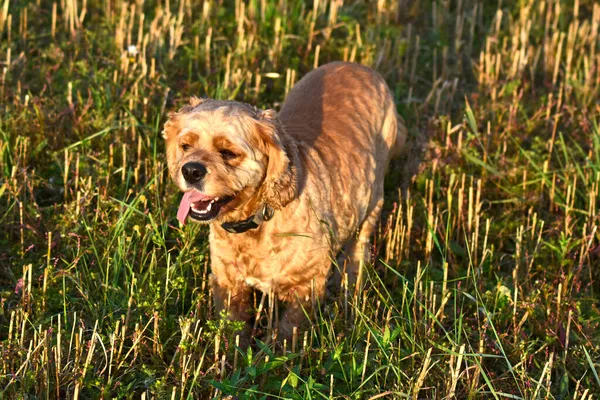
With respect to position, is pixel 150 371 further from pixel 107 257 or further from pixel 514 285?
pixel 514 285

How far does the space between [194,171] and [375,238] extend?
1.82m

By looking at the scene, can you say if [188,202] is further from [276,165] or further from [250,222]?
[276,165]

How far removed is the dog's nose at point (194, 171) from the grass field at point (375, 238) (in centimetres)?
68

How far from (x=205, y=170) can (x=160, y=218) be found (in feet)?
3.57

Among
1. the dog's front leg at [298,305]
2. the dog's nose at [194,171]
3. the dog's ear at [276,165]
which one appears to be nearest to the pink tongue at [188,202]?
the dog's nose at [194,171]

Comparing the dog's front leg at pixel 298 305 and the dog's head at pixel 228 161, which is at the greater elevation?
the dog's head at pixel 228 161

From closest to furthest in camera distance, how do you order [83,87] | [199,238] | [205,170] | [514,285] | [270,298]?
[205,170], [270,298], [514,285], [199,238], [83,87]

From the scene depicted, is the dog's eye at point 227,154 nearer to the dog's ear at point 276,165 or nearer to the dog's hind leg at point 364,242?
the dog's ear at point 276,165

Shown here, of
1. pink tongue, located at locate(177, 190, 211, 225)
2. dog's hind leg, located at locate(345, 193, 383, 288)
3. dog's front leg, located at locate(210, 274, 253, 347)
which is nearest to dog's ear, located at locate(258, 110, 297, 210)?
pink tongue, located at locate(177, 190, 211, 225)

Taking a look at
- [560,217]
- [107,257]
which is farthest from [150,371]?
[560,217]

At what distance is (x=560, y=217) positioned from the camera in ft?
19.7

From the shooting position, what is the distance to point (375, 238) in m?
5.68

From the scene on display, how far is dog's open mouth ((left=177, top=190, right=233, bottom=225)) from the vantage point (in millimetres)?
4445

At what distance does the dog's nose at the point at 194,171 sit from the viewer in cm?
425
